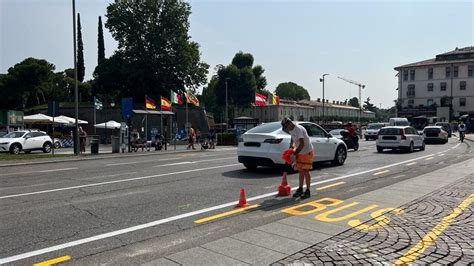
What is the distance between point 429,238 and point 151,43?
60.2 m

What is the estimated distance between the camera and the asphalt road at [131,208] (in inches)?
193

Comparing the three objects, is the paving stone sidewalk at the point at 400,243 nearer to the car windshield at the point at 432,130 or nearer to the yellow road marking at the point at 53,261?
the yellow road marking at the point at 53,261

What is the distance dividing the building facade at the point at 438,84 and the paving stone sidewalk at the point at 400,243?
283ft

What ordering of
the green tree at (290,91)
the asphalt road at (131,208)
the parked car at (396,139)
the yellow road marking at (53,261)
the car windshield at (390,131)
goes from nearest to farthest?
the yellow road marking at (53,261)
the asphalt road at (131,208)
the parked car at (396,139)
the car windshield at (390,131)
the green tree at (290,91)

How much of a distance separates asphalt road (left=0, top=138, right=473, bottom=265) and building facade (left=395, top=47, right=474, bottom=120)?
274 ft

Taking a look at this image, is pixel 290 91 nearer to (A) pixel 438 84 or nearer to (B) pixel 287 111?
(B) pixel 287 111

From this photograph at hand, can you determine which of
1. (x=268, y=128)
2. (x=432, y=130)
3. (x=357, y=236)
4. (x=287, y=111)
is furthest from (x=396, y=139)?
(x=287, y=111)

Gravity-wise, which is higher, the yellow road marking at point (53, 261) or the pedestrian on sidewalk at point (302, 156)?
the pedestrian on sidewalk at point (302, 156)

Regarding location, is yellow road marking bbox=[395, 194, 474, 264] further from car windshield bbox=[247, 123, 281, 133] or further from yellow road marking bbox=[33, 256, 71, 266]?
car windshield bbox=[247, 123, 281, 133]

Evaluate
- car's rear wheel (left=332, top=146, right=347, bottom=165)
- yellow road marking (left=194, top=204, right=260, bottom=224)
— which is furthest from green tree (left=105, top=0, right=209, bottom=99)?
yellow road marking (left=194, top=204, right=260, bottom=224)

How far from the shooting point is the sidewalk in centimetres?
447

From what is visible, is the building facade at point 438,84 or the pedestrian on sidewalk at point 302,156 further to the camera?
the building facade at point 438,84

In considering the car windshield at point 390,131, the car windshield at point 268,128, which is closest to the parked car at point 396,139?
the car windshield at point 390,131

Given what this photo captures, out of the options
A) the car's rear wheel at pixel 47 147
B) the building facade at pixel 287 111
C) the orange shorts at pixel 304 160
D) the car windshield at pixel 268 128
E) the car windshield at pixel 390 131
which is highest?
the building facade at pixel 287 111
